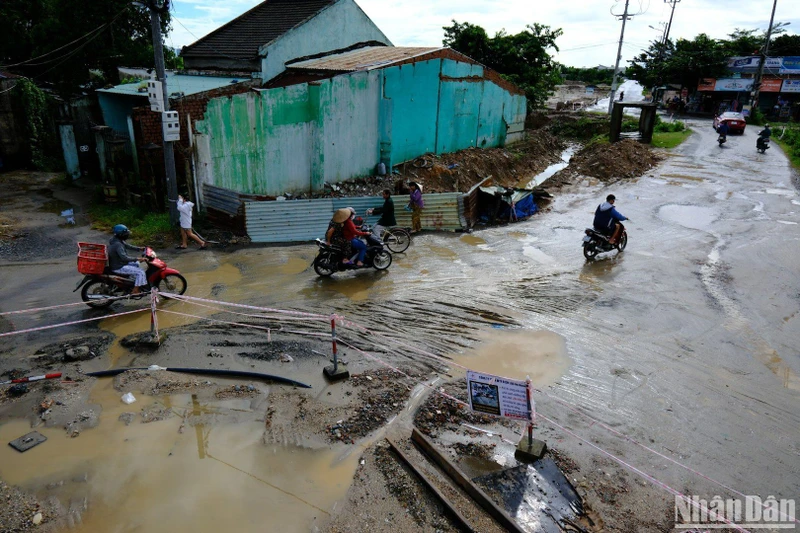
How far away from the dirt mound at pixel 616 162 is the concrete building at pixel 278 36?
11.6 metres

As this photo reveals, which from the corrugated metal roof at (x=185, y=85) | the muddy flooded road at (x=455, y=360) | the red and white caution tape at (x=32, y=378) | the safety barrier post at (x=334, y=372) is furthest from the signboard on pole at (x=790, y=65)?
the red and white caution tape at (x=32, y=378)

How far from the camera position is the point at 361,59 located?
747 inches

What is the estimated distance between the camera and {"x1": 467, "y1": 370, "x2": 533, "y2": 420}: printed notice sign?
17.3ft

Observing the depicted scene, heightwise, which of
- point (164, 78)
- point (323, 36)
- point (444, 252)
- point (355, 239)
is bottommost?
point (444, 252)

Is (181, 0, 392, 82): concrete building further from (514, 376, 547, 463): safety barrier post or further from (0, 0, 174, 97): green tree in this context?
(514, 376, 547, 463): safety barrier post

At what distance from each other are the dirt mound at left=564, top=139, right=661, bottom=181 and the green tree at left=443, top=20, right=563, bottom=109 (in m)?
8.22

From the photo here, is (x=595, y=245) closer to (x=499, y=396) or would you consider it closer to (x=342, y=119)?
(x=499, y=396)

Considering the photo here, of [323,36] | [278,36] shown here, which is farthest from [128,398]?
[323,36]

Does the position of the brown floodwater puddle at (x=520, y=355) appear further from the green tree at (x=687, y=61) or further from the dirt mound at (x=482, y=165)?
the green tree at (x=687, y=61)

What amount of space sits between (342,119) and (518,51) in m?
20.8

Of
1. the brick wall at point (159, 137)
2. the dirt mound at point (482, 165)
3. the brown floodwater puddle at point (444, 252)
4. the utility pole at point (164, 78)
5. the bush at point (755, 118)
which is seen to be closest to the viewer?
the utility pole at point (164, 78)

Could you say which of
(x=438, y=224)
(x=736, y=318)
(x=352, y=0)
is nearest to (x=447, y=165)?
(x=438, y=224)

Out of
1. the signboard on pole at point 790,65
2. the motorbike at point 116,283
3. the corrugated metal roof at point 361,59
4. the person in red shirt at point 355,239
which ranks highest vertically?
the signboard on pole at point 790,65

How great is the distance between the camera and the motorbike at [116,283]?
27.9ft
